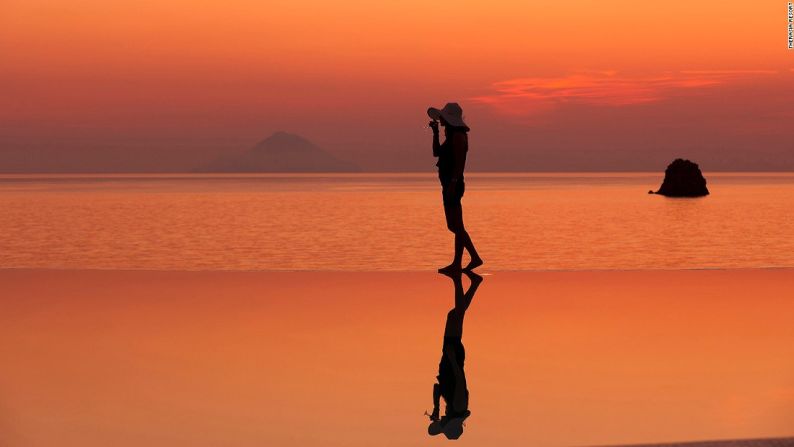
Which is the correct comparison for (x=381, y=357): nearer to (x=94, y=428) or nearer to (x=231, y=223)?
(x=94, y=428)

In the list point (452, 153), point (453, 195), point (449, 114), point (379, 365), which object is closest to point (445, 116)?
point (449, 114)

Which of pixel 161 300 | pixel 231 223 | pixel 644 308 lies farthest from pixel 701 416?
pixel 231 223

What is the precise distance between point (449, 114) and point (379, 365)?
7.90 meters

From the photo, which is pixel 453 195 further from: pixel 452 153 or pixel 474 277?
pixel 474 277

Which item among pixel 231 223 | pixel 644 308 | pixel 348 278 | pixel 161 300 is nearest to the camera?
pixel 644 308

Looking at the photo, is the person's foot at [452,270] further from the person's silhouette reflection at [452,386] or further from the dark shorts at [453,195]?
the person's silhouette reflection at [452,386]

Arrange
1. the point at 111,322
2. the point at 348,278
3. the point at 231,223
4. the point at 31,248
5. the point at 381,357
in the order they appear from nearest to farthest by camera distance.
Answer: the point at 381,357, the point at 111,322, the point at 348,278, the point at 31,248, the point at 231,223

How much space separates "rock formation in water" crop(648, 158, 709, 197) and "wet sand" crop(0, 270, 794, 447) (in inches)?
3516

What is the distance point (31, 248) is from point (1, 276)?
10.2 meters

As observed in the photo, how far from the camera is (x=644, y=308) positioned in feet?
36.6

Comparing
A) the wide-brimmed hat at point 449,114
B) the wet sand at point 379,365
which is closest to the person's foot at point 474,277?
the wet sand at point 379,365

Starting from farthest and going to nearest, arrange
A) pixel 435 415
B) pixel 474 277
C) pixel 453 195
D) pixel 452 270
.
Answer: pixel 452 270
pixel 474 277
pixel 453 195
pixel 435 415

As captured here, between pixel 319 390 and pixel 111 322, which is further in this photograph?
pixel 111 322

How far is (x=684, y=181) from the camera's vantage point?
100 meters
